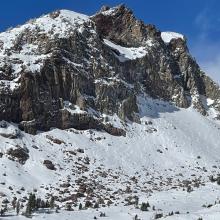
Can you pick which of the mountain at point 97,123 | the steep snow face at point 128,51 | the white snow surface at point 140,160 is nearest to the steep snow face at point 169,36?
the mountain at point 97,123

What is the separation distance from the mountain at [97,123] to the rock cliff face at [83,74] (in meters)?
0.13

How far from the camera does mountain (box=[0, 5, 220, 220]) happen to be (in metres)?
55.3

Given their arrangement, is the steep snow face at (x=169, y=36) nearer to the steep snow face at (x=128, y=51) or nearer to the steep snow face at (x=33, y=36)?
the steep snow face at (x=128, y=51)

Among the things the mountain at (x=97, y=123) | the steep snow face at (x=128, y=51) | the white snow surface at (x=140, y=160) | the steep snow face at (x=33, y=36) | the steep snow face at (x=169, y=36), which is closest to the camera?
the white snow surface at (x=140, y=160)

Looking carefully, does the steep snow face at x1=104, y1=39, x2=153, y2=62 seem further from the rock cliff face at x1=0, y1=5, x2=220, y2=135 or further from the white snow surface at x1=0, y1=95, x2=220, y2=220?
the white snow surface at x1=0, y1=95, x2=220, y2=220

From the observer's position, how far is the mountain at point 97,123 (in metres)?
55.3

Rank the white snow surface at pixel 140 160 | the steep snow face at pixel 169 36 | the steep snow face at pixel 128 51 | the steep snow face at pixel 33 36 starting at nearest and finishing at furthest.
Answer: the white snow surface at pixel 140 160
the steep snow face at pixel 33 36
the steep snow face at pixel 128 51
the steep snow face at pixel 169 36

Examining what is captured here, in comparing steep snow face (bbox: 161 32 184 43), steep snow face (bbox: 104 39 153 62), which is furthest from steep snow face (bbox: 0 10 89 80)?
steep snow face (bbox: 161 32 184 43)

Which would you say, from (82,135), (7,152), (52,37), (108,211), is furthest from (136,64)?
(108,211)

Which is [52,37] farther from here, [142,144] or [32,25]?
[142,144]

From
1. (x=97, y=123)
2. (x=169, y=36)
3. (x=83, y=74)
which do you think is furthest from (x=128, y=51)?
(x=97, y=123)

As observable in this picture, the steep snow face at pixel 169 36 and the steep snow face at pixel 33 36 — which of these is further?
the steep snow face at pixel 169 36

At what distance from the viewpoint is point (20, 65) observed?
68750mm

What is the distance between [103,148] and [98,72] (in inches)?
511
